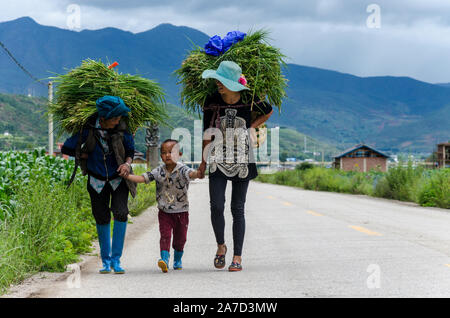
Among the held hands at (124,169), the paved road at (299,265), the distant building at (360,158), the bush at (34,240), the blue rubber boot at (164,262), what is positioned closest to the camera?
the paved road at (299,265)

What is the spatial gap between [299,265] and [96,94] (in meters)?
2.94

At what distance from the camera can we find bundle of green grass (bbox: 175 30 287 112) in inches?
267

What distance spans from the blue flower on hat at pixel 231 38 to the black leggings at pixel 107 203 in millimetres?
1873

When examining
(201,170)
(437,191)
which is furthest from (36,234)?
(437,191)

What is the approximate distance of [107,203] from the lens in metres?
6.55

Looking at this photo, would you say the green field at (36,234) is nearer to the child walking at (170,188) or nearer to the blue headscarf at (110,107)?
the child walking at (170,188)

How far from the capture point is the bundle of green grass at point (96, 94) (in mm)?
6668

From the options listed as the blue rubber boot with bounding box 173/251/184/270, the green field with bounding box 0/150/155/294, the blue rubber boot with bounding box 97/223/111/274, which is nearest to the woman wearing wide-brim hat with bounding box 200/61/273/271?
the blue rubber boot with bounding box 173/251/184/270

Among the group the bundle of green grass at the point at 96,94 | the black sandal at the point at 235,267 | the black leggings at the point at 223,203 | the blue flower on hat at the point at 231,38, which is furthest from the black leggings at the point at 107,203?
the blue flower on hat at the point at 231,38

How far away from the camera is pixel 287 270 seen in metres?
6.71

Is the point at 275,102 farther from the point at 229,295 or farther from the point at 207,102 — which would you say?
the point at 229,295

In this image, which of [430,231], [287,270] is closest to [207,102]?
[287,270]
